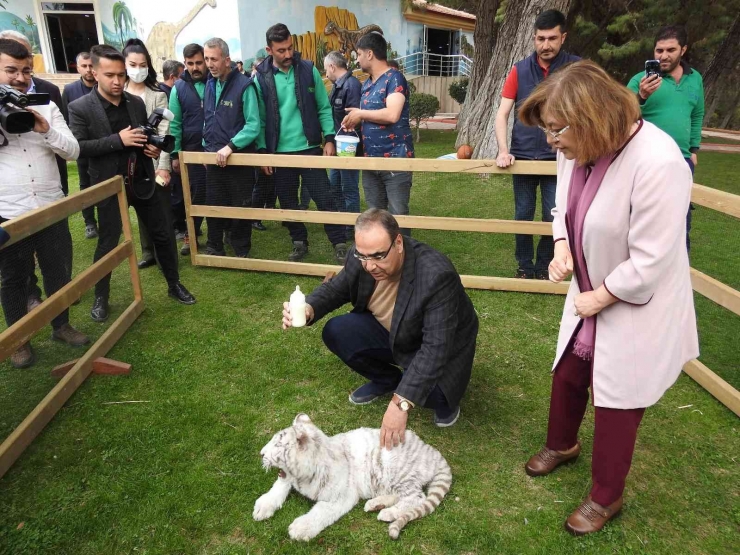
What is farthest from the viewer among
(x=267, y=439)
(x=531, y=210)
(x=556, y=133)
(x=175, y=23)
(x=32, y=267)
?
(x=175, y=23)

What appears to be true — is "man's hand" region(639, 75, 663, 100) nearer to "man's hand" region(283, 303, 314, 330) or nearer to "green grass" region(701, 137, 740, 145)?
"man's hand" region(283, 303, 314, 330)

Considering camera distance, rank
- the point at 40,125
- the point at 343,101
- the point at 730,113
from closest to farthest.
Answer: the point at 40,125
the point at 343,101
the point at 730,113

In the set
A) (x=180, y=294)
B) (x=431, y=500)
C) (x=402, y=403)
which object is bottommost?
(x=431, y=500)

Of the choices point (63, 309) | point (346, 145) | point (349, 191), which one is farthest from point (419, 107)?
point (63, 309)

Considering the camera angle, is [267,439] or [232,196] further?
[232,196]

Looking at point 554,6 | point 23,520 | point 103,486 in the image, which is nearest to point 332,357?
point 103,486

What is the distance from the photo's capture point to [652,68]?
13.8 feet

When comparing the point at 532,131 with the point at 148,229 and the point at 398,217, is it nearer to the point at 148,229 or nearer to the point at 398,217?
the point at 398,217

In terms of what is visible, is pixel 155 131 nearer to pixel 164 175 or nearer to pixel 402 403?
pixel 164 175

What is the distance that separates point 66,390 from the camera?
10.6 ft

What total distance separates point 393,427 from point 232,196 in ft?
11.8

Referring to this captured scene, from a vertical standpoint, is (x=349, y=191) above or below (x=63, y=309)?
above

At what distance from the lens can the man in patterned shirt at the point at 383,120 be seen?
4.58 meters

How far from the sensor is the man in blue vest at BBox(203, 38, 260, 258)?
16.2 feet
